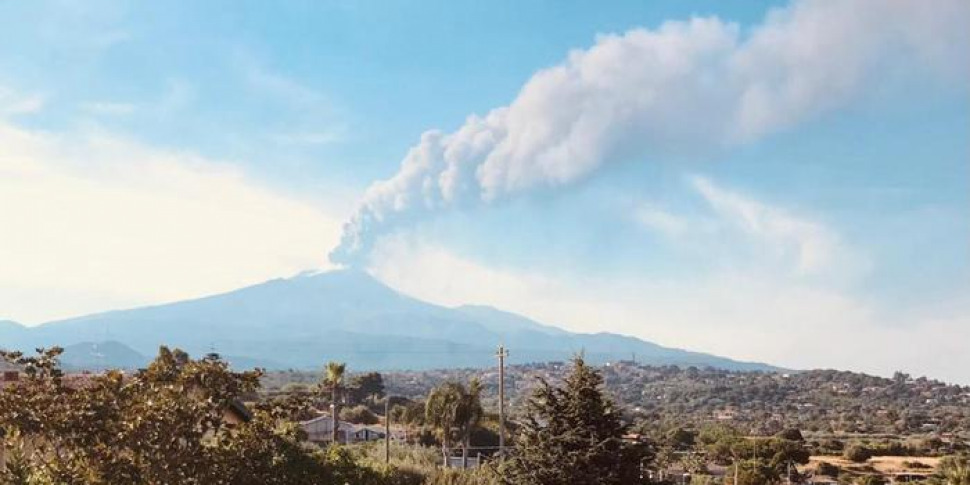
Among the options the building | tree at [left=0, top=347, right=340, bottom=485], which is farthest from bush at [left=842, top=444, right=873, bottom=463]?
tree at [left=0, top=347, right=340, bottom=485]

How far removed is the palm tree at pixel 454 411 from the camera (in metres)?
46.1

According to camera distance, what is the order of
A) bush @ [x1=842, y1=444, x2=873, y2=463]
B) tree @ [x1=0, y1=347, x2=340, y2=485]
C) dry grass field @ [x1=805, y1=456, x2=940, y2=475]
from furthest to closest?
bush @ [x1=842, y1=444, x2=873, y2=463], dry grass field @ [x1=805, y1=456, x2=940, y2=475], tree @ [x1=0, y1=347, x2=340, y2=485]

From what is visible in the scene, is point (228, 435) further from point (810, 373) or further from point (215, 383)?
point (810, 373)

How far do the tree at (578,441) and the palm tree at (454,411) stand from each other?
26.6 m

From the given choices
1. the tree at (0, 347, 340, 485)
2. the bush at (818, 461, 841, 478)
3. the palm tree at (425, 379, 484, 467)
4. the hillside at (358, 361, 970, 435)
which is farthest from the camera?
the hillside at (358, 361, 970, 435)

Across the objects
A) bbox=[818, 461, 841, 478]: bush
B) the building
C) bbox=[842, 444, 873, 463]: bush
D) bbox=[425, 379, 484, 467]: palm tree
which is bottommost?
bbox=[818, 461, 841, 478]: bush

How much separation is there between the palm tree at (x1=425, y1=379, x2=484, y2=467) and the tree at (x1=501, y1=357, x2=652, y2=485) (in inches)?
1048

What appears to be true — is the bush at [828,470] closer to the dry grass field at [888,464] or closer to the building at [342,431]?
the dry grass field at [888,464]

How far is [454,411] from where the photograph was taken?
45938 mm

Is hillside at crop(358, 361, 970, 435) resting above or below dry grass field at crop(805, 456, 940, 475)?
above

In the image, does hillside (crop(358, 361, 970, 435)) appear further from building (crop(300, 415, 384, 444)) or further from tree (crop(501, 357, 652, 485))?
tree (crop(501, 357, 652, 485))

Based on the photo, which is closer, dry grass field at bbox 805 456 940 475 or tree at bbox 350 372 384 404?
dry grass field at bbox 805 456 940 475

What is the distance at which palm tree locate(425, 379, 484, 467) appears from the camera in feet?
151

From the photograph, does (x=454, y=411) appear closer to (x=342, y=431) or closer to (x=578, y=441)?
(x=342, y=431)
